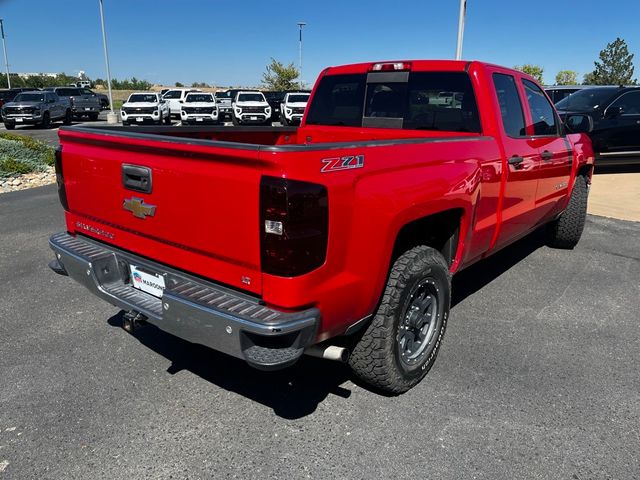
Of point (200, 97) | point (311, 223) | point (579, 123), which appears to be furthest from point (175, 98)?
point (311, 223)

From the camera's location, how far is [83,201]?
10.3 feet

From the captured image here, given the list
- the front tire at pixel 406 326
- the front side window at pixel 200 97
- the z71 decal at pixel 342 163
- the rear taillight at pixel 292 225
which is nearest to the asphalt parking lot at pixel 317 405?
the front tire at pixel 406 326

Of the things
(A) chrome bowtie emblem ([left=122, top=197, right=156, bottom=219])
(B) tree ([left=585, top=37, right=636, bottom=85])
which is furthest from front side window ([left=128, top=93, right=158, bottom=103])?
(B) tree ([left=585, top=37, right=636, bottom=85])

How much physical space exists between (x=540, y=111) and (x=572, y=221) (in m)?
1.77

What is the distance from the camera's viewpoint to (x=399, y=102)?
416cm

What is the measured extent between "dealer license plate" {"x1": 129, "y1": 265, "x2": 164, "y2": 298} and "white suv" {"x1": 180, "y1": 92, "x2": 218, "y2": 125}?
22.2 meters

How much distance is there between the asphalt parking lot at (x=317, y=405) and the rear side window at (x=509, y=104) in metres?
1.49

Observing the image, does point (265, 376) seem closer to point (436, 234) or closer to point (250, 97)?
point (436, 234)

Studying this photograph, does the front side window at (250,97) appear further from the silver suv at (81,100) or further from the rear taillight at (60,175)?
the rear taillight at (60,175)

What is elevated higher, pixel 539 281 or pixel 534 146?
pixel 534 146

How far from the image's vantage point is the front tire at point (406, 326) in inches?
108

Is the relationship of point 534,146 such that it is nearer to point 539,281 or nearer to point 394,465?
point 539,281

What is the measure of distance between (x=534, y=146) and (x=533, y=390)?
2.06 m

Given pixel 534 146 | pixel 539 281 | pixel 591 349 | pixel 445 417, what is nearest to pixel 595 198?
pixel 539 281
